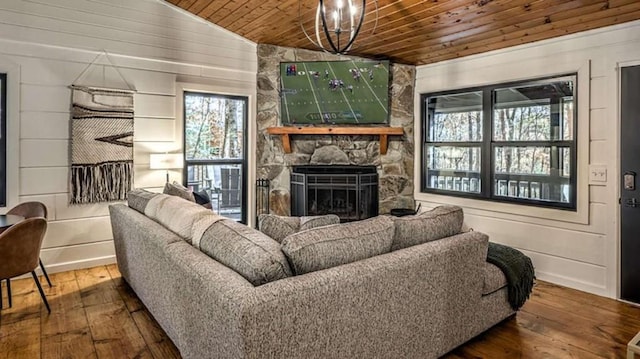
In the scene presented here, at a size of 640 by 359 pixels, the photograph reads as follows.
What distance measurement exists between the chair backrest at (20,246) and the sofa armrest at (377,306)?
2.22 meters

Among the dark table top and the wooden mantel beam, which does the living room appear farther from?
the dark table top

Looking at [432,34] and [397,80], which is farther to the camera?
[397,80]

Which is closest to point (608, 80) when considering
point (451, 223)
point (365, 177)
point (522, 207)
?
point (522, 207)

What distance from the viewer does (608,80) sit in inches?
139

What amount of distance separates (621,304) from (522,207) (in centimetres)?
121

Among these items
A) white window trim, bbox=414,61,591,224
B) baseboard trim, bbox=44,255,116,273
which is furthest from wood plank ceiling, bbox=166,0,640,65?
baseboard trim, bbox=44,255,116,273

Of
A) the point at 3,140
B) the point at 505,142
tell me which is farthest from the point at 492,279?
the point at 3,140

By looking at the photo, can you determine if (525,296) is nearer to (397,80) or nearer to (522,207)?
(522,207)

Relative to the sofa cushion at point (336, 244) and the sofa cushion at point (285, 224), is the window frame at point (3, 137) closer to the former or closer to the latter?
the sofa cushion at point (285, 224)

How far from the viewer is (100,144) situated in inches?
169

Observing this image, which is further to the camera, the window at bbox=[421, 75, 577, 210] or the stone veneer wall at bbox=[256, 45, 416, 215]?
the stone veneer wall at bbox=[256, 45, 416, 215]

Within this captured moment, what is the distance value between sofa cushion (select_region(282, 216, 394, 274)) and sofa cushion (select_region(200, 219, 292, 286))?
0.23 ft

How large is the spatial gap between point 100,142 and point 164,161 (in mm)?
691

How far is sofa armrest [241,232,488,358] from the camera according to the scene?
1545 millimetres
